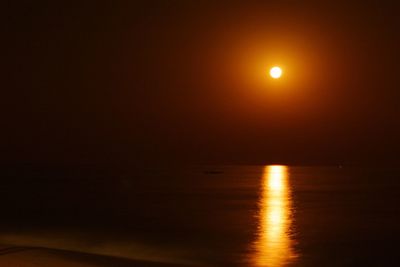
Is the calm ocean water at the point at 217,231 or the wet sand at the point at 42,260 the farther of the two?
the calm ocean water at the point at 217,231

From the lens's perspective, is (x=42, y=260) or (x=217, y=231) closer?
(x=42, y=260)

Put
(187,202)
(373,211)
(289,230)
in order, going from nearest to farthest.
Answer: (289,230)
(373,211)
(187,202)

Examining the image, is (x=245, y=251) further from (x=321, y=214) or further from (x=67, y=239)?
(x=321, y=214)

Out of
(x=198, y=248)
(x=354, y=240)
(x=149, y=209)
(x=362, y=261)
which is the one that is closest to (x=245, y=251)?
(x=198, y=248)

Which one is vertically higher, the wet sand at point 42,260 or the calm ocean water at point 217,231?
the calm ocean water at point 217,231

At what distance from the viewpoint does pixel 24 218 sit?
4153 centimetres

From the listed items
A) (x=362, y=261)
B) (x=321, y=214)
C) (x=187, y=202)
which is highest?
(x=187, y=202)

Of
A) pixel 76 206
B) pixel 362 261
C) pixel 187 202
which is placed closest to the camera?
pixel 362 261

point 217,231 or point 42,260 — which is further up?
point 217,231

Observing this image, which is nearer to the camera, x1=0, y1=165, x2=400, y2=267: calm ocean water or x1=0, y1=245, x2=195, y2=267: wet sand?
x1=0, y1=245, x2=195, y2=267: wet sand

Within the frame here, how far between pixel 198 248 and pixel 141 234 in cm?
611

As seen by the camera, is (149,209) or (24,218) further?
(149,209)

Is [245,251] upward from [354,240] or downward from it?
downward

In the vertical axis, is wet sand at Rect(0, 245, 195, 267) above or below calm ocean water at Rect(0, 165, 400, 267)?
below
